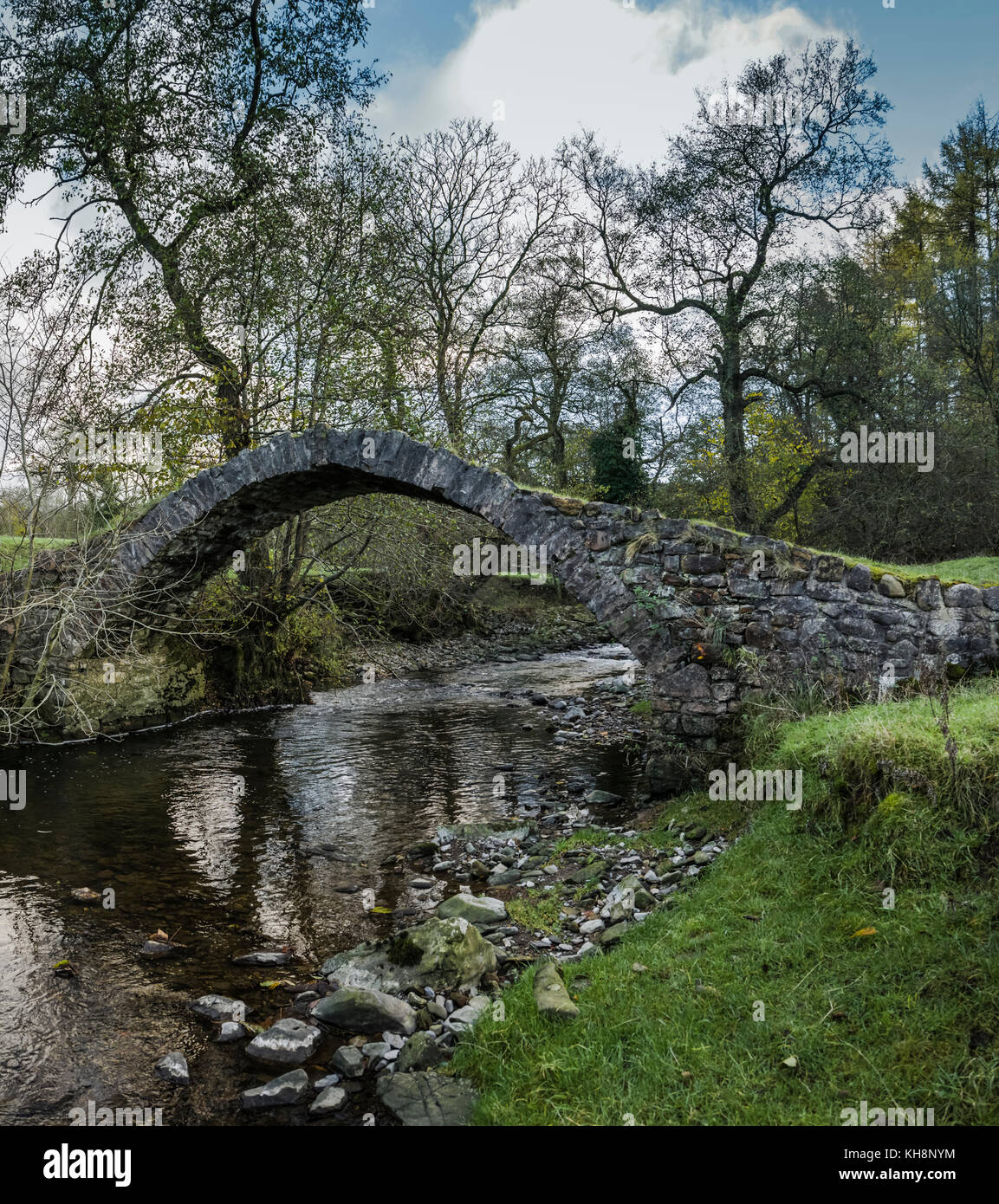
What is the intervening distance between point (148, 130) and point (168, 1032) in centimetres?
1357

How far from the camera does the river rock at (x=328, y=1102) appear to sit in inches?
122

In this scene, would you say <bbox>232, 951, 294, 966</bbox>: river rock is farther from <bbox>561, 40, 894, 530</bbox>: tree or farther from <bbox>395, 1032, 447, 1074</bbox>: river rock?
<bbox>561, 40, 894, 530</bbox>: tree

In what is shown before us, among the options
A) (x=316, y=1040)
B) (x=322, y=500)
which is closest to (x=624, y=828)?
(x=316, y=1040)

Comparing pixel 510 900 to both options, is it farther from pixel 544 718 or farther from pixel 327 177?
pixel 327 177

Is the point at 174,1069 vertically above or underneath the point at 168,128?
underneath

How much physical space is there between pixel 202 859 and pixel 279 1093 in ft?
10.3

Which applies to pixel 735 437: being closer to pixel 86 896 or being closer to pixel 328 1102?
pixel 86 896

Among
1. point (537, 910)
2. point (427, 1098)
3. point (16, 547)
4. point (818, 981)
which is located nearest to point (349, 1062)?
point (427, 1098)

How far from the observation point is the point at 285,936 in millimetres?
4711

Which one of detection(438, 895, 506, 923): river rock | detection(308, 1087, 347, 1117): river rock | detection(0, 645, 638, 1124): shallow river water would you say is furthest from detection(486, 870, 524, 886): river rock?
detection(308, 1087, 347, 1117): river rock

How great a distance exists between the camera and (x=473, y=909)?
4.74m

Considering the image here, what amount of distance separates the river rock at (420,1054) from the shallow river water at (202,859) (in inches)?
22.1
